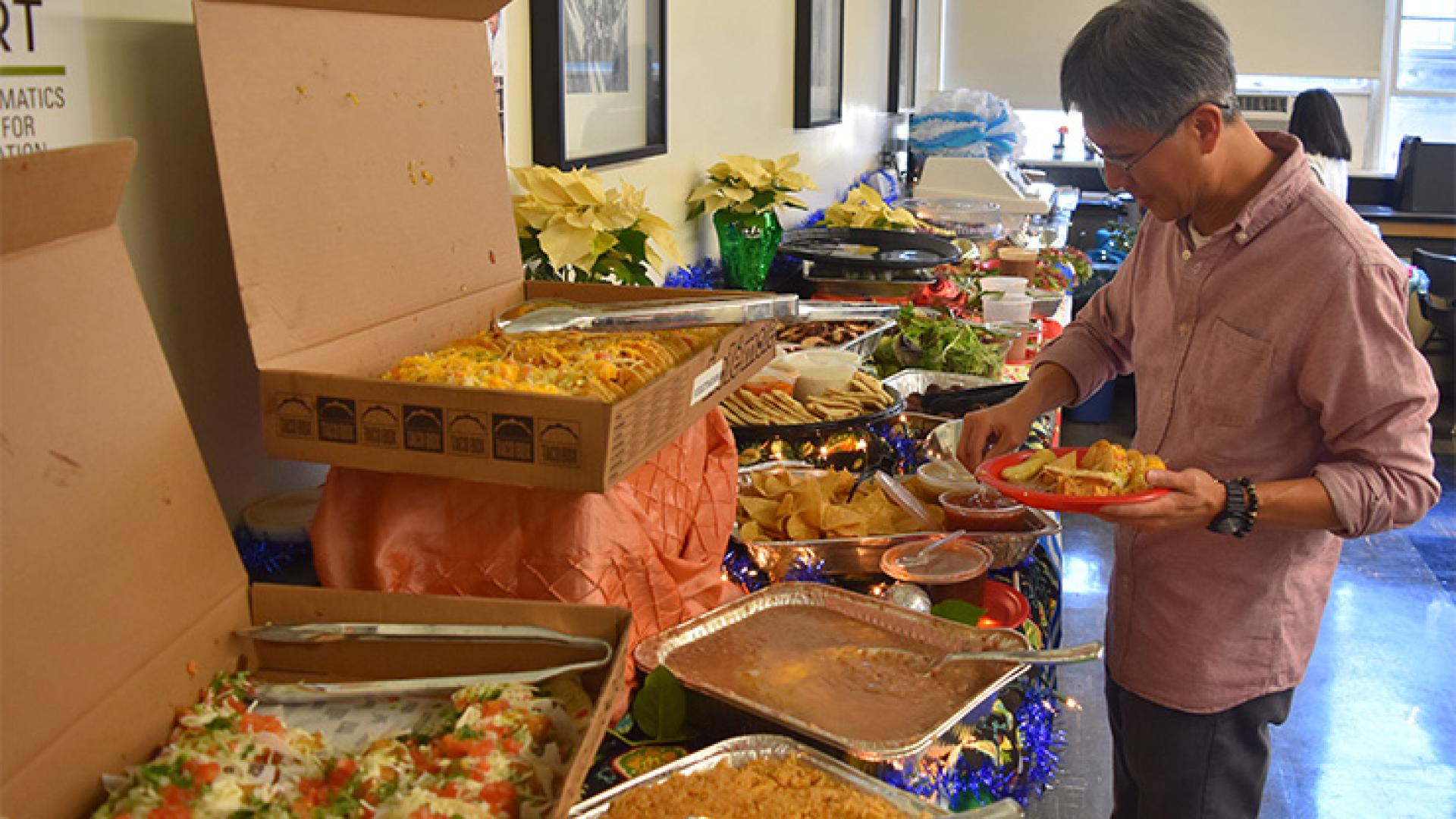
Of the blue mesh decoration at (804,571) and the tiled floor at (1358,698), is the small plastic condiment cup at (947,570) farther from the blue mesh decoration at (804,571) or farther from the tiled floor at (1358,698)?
the tiled floor at (1358,698)

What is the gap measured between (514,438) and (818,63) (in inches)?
148

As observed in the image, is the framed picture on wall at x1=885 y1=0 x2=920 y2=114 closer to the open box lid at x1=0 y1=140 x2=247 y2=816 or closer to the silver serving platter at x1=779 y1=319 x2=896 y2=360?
the silver serving platter at x1=779 y1=319 x2=896 y2=360

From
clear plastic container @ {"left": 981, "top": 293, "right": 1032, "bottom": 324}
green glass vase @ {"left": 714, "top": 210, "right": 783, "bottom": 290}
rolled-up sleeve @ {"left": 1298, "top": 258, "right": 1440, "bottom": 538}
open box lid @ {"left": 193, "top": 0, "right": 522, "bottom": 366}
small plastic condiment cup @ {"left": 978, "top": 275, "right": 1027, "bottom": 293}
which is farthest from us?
small plastic condiment cup @ {"left": 978, "top": 275, "right": 1027, "bottom": 293}

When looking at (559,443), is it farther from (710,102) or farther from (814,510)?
(710,102)

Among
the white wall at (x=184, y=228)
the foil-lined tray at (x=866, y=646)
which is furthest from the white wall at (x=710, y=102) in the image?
the foil-lined tray at (x=866, y=646)

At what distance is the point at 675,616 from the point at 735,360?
1.09 ft

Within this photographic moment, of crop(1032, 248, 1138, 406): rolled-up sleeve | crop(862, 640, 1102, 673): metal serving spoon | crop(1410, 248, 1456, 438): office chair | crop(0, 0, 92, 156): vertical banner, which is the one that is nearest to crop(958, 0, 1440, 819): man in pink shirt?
crop(1032, 248, 1138, 406): rolled-up sleeve

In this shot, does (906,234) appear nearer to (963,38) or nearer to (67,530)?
(67,530)

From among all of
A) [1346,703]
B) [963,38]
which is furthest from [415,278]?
[963,38]

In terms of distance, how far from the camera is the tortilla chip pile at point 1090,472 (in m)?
1.61

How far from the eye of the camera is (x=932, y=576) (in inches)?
65.4

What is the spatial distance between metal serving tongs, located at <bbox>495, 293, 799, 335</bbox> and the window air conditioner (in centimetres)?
733

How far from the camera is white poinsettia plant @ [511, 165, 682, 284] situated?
1.99 m

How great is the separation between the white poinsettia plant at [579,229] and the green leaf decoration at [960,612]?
79cm
